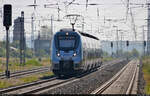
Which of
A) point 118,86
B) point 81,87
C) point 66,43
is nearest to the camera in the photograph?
point 81,87

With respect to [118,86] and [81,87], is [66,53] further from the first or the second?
[81,87]

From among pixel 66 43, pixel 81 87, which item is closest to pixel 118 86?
pixel 81 87

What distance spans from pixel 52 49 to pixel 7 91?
40.2 ft

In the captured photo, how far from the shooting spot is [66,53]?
3344cm

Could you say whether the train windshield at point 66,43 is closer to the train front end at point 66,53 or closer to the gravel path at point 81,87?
the train front end at point 66,53

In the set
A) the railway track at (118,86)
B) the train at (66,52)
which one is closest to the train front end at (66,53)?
the train at (66,52)

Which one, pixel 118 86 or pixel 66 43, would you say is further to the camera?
pixel 66 43

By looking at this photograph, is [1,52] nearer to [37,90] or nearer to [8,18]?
[8,18]

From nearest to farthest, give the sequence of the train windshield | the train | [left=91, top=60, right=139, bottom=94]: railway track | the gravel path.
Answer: the gravel path < [left=91, top=60, right=139, bottom=94]: railway track < the train < the train windshield

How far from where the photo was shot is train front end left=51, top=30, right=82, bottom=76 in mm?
33281

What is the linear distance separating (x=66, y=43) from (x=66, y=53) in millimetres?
897

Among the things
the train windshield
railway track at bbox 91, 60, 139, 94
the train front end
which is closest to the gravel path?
railway track at bbox 91, 60, 139, 94

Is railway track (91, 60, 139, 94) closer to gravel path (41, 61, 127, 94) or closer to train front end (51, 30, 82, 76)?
gravel path (41, 61, 127, 94)

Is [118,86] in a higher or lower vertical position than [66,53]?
lower
